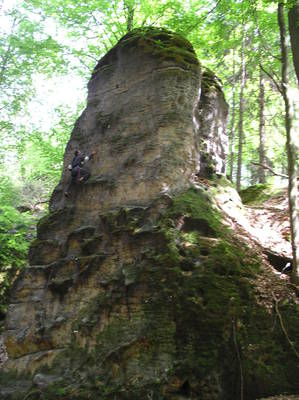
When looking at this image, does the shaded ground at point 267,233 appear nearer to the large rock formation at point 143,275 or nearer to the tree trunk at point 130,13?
the large rock formation at point 143,275

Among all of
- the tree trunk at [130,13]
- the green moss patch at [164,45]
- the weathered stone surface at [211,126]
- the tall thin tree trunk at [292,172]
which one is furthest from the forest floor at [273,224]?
the tree trunk at [130,13]

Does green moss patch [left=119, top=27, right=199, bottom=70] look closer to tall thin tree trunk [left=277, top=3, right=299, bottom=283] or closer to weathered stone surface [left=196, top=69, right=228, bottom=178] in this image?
weathered stone surface [left=196, top=69, right=228, bottom=178]

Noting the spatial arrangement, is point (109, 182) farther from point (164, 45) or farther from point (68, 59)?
point (68, 59)

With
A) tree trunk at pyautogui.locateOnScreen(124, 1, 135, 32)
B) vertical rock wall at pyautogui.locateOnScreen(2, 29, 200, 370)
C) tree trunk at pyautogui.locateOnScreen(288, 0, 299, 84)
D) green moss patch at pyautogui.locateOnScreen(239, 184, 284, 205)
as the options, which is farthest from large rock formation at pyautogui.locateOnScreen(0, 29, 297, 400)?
tree trunk at pyautogui.locateOnScreen(124, 1, 135, 32)

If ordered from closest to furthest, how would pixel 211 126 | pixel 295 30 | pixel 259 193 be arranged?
1. pixel 295 30
2. pixel 211 126
3. pixel 259 193

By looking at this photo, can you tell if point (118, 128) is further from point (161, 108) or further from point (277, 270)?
point (277, 270)

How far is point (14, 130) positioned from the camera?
17.0 meters

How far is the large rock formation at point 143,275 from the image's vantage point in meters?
4.84

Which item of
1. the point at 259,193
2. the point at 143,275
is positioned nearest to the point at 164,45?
the point at 259,193

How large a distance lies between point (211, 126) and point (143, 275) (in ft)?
16.9

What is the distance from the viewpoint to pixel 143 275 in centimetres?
570

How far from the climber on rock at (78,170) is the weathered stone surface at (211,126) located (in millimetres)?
3005

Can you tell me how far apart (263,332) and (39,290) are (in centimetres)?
494

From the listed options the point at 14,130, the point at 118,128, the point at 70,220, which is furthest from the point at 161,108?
the point at 14,130
